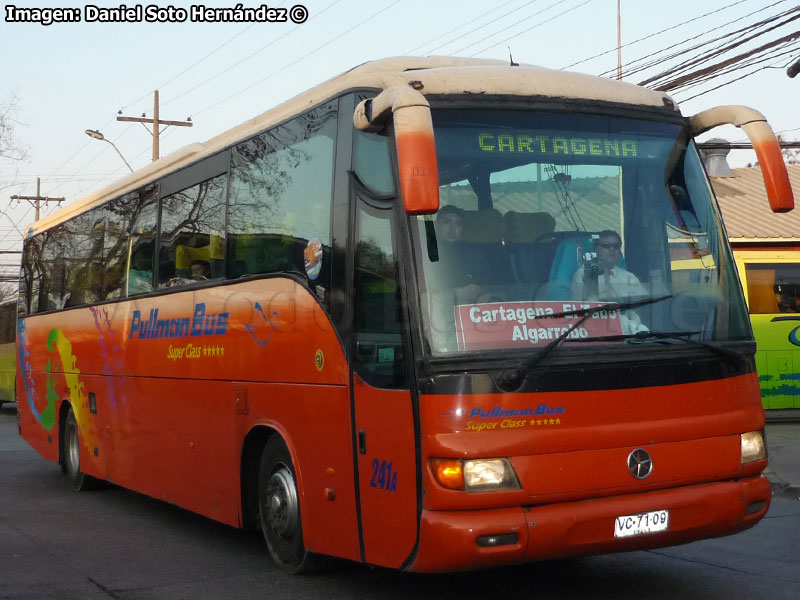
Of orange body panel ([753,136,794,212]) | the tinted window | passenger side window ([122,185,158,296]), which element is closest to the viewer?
orange body panel ([753,136,794,212])

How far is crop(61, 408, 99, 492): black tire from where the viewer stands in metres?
12.1

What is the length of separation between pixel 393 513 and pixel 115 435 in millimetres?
5737

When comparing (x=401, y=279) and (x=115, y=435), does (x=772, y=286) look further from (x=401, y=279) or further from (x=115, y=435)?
(x=401, y=279)

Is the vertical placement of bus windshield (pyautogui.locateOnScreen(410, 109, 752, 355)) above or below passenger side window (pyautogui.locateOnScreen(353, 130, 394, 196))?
below

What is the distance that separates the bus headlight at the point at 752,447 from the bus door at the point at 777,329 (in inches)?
468

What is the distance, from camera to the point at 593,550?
17.9 ft

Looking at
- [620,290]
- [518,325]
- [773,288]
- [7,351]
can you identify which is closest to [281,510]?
[518,325]

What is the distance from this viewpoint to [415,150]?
16.8ft

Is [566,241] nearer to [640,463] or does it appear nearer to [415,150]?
[415,150]

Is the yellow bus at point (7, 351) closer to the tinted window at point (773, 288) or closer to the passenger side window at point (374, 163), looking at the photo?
the tinted window at point (773, 288)

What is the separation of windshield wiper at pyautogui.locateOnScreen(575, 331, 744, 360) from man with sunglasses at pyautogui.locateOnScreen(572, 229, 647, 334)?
0.04 m

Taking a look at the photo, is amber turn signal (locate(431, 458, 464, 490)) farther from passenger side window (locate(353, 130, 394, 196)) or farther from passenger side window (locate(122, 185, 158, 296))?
passenger side window (locate(122, 185, 158, 296))

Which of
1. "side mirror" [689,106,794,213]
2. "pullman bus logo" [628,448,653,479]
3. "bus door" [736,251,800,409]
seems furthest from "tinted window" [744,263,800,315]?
"pullman bus logo" [628,448,653,479]

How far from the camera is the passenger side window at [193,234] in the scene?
8203 mm
